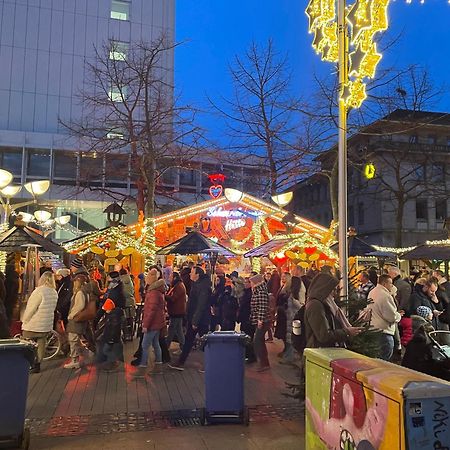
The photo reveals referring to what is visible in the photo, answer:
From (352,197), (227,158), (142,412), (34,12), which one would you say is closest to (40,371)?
(142,412)

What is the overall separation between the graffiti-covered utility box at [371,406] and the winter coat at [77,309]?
224 inches

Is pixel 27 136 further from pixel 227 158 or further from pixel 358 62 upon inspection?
pixel 358 62

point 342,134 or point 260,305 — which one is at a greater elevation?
point 342,134

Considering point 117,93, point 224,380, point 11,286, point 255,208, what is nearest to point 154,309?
point 224,380

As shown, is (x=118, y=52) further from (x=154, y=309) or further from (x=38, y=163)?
(x=154, y=309)

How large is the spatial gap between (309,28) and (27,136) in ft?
101

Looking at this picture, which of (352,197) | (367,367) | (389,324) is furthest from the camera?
(352,197)

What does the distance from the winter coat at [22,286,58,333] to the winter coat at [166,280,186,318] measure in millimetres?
2153

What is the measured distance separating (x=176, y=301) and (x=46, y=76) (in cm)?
3312

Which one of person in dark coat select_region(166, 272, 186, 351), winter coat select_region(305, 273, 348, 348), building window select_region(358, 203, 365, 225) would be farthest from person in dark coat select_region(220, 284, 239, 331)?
building window select_region(358, 203, 365, 225)

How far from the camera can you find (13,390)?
477cm

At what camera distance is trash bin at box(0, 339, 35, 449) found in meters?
4.75

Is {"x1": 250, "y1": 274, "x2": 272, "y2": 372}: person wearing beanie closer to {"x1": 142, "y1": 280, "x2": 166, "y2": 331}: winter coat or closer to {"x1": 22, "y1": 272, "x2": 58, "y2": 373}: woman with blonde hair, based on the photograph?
{"x1": 142, "y1": 280, "x2": 166, "y2": 331}: winter coat

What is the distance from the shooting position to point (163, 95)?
2455 cm
